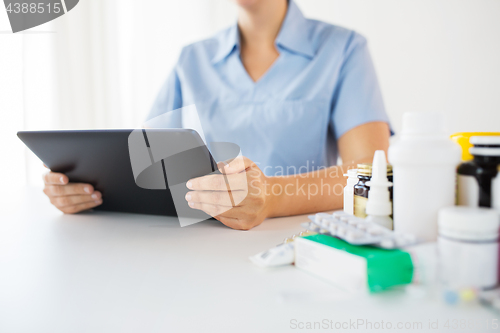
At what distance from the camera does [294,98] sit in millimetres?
1001

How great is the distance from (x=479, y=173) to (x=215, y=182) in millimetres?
334

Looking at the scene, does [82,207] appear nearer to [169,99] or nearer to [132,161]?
[132,161]

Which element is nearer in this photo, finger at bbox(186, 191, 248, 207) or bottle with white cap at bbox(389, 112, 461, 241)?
bottle with white cap at bbox(389, 112, 461, 241)

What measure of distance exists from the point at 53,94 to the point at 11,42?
268mm

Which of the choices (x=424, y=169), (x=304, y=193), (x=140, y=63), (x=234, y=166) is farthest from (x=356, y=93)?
(x=140, y=63)

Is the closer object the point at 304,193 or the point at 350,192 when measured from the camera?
the point at 350,192

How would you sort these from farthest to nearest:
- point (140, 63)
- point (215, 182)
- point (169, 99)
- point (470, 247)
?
1. point (140, 63)
2. point (169, 99)
3. point (215, 182)
4. point (470, 247)

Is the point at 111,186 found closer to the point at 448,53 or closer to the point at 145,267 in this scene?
the point at 145,267

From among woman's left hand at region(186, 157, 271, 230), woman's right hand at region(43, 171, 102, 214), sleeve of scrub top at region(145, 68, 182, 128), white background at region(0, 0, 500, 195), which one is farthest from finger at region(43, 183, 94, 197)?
white background at region(0, 0, 500, 195)

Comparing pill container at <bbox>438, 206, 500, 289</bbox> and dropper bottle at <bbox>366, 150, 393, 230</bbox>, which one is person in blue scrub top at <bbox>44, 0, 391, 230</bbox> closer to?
dropper bottle at <bbox>366, 150, 393, 230</bbox>

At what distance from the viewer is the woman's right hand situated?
0.70 meters

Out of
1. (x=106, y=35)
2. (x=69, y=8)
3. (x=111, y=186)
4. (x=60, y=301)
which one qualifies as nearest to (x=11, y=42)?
(x=69, y=8)

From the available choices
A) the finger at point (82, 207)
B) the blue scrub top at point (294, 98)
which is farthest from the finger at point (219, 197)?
the blue scrub top at point (294, 98)

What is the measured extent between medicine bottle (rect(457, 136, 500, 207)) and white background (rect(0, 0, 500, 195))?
138 centimetres
